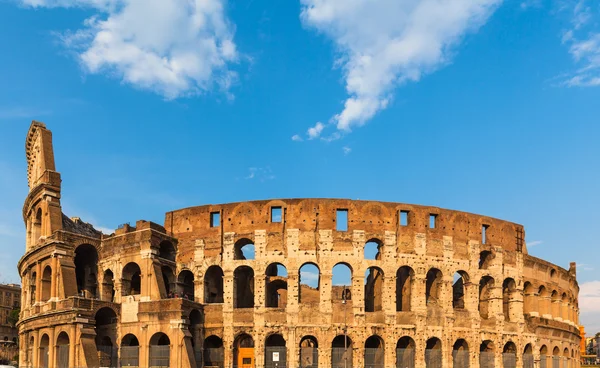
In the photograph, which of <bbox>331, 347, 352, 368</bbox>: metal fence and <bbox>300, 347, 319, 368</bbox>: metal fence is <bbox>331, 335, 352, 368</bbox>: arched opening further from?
<bbox>300, 347, 319, 368</bbox>: metal fence

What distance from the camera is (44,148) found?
134 feet

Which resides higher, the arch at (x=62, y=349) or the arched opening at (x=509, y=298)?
the arched opening at (x=509, y=298)

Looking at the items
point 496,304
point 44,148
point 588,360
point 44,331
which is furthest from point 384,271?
point 588,360

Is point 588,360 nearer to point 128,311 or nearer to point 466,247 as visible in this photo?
point 466,247

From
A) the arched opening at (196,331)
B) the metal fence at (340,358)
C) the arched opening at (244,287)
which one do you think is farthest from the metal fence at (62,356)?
the metal fence at (340,358)

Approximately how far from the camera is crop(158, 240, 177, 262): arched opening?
36.9 m

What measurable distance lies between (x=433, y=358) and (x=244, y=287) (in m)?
11.7

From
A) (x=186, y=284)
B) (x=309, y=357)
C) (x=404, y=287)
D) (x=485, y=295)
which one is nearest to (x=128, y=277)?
(x=186, y=284)

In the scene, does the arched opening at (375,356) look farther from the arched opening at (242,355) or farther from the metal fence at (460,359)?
the arched opening at (242,355)

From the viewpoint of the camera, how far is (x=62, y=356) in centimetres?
3331

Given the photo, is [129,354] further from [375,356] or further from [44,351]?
[375,356]

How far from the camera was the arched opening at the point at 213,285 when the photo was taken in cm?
3603

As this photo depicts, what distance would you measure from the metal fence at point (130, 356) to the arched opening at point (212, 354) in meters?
3.59

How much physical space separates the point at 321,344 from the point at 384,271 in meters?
5.39
